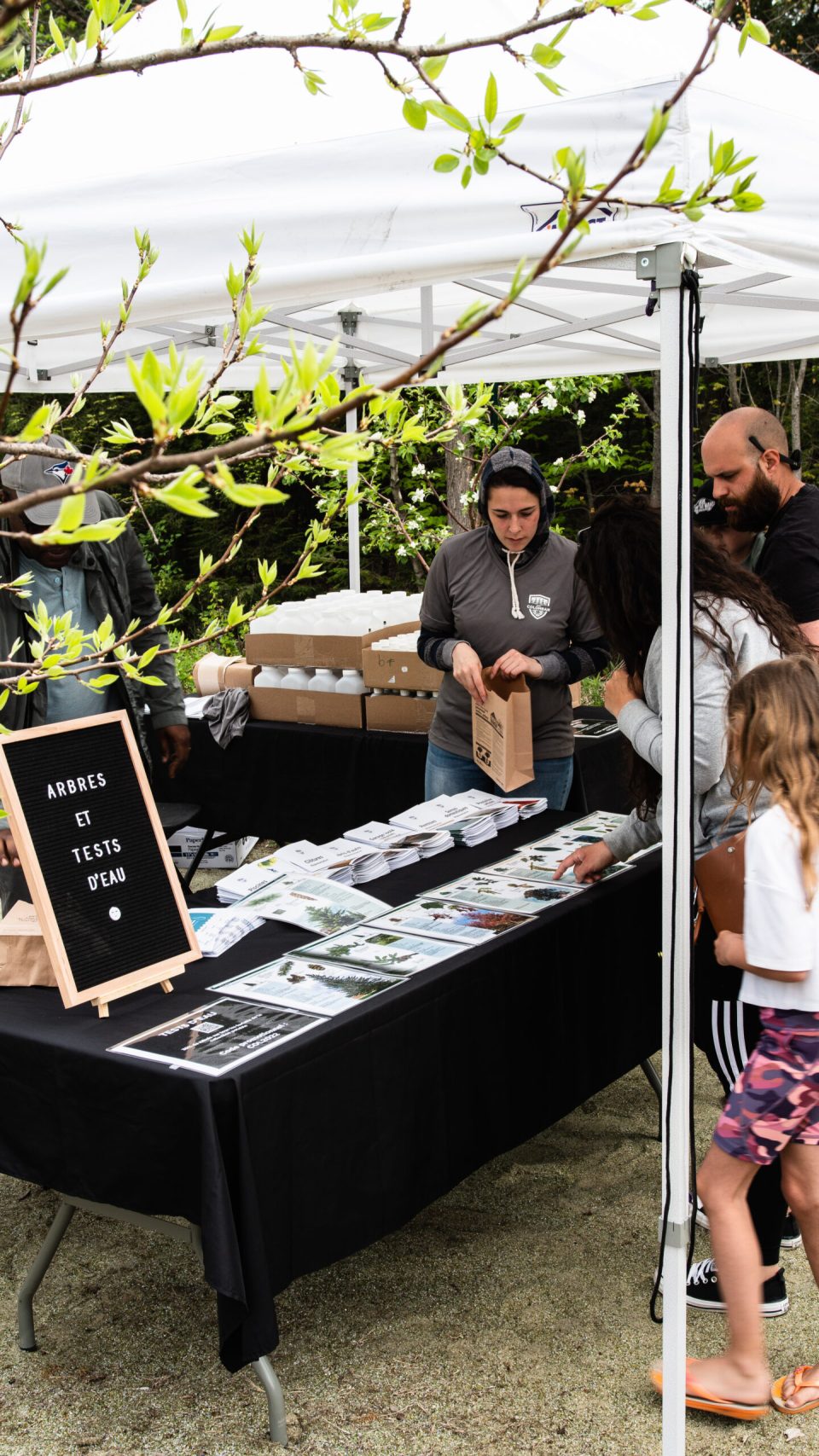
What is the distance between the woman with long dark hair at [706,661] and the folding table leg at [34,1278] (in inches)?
48.4

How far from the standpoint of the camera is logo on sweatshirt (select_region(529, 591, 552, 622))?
3.43m

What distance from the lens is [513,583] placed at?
345 centimetres

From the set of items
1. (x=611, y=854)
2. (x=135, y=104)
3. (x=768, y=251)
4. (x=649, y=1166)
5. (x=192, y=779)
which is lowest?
(x=649, y=1166)

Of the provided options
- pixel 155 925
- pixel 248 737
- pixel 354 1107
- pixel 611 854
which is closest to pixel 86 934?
pixel 155 925

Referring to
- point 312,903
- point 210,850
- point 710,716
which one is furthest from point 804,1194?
point 210,850

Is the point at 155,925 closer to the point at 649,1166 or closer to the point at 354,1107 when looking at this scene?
the point at 354,1107

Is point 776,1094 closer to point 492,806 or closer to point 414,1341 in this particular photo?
point 414,1341

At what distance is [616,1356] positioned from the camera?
7.67 feet

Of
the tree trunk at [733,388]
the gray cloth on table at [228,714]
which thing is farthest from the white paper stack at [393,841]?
the tree trunk at [733,388]

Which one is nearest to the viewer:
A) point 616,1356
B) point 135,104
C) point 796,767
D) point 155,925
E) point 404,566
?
point 796,767

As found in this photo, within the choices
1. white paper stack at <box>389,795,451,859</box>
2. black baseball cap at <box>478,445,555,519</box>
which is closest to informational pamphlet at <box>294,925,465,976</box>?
white paper stack at <box>389,795,451,859</box>

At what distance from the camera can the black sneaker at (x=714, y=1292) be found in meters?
2.44

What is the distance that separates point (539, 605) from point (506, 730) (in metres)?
0.46

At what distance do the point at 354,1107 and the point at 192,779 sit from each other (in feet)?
10.1
